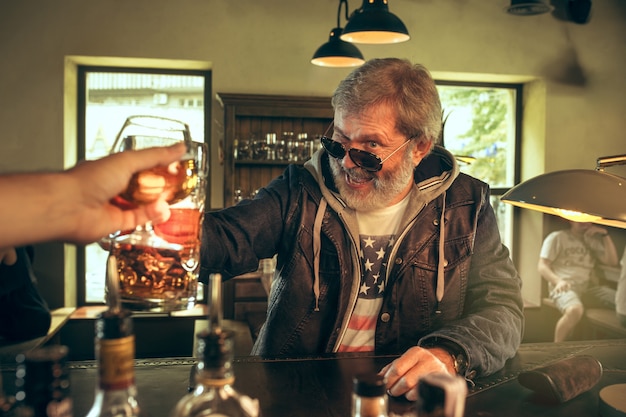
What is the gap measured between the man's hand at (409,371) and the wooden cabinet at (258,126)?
12.3 ft

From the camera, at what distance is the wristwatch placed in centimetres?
147

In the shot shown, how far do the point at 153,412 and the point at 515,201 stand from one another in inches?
33.9

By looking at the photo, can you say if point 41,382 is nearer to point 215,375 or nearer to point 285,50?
point 215,375

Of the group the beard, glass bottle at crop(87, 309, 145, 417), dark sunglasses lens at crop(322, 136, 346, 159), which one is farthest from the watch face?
glass bottle at crop(87, 309, 145, 417)

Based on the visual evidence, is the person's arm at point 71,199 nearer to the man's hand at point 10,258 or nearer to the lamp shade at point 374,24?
the man's hand at point 10,258

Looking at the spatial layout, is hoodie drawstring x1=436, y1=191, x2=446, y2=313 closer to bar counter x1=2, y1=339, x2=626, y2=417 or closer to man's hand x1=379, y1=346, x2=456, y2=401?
bar counter x1=2, y1=339, x2=626, y2=417

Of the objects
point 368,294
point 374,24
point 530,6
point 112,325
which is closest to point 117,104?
point 374,24

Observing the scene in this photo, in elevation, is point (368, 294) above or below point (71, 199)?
below

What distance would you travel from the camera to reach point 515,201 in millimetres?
1397

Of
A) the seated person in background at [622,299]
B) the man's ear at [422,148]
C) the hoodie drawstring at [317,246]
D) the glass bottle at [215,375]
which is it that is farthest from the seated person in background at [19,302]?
the seated person in background at [622,299]

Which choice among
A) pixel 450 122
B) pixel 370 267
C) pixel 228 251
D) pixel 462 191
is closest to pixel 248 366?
pixel 228 251

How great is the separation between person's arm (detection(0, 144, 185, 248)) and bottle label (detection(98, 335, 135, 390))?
23 centimetres

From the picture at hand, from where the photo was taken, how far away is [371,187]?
201 centimetres

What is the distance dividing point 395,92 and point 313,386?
1094mm
